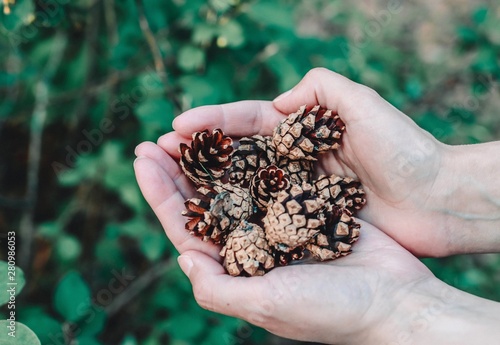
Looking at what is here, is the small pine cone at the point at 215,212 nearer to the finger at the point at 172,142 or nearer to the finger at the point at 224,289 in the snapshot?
the finger at the point at 224,289

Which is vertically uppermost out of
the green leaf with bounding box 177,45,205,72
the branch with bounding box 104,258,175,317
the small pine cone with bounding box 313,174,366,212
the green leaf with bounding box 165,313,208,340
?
the green leaf with bounding box 177,45,205,72

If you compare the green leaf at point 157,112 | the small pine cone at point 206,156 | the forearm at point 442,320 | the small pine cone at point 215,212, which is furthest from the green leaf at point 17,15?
the forearm at point 442,320

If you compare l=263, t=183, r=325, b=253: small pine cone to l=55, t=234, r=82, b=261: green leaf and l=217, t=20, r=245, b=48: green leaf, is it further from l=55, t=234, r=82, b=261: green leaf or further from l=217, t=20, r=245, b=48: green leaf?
l=55, t=234, r=82, b=261: green leaf

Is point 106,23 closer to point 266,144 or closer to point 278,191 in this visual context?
point 266,144

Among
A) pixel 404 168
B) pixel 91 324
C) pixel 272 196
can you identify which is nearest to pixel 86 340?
pixel 91 324

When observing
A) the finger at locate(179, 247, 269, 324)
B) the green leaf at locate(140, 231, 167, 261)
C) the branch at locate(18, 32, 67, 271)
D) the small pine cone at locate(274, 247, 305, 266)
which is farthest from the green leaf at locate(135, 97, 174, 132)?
the branch at locate(18, 32, 67, 271)

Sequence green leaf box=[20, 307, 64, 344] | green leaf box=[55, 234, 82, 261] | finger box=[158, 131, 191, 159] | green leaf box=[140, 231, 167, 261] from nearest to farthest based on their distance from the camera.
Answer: green leaf box=[20, 307, 64, 344] → finger box=[158, 131, 191, 159] → green leaf box=[140, 231, 167, 261] → green leaf box=[55, 234, 82, 261]
